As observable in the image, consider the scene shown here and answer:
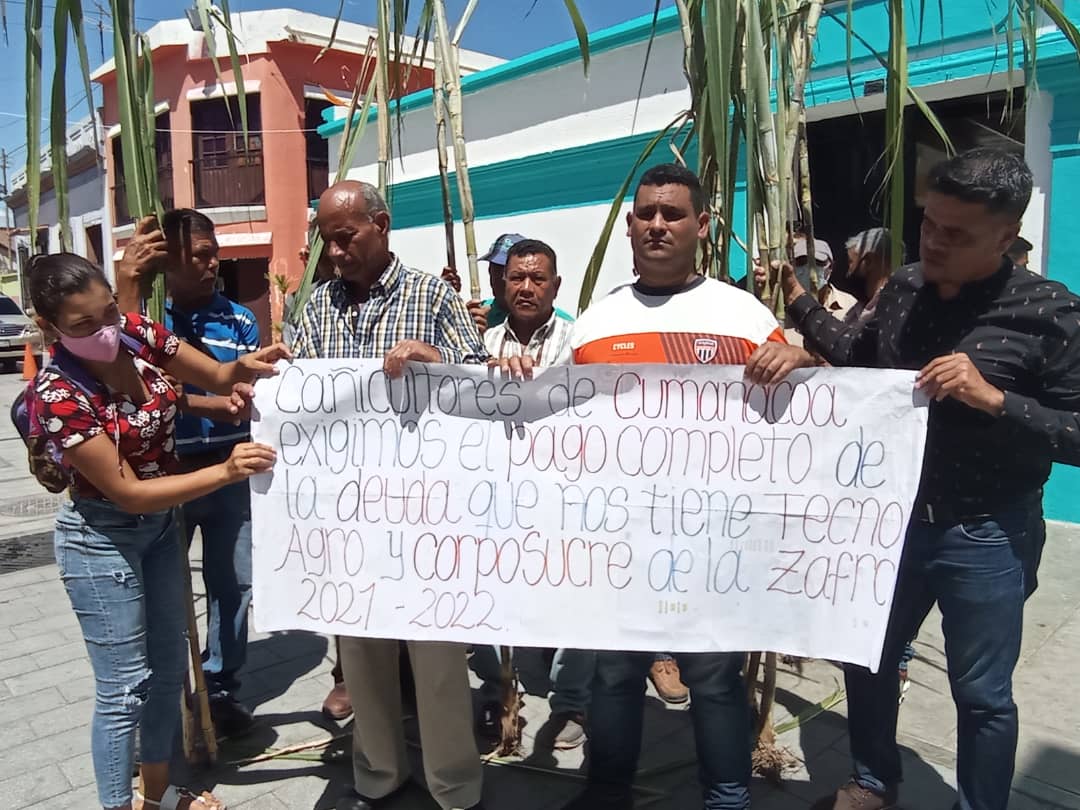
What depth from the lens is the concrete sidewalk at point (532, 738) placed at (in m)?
2.60

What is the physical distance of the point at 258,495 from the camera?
7.59 ft

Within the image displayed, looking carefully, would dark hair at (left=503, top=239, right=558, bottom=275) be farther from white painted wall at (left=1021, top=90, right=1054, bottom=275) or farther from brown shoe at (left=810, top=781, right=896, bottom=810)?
white painted wall at (left=1021, top=90, right=1054, bottom=275)

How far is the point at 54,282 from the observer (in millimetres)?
1944

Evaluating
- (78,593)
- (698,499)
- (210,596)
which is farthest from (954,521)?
(210,596)

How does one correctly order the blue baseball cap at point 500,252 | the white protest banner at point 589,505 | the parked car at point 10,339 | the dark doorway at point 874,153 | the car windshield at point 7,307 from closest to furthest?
the white protest banner at point 589,505 → the blue baseball cap at point 500,252 → the dark doorway at point 874,153 → the parked car at point 10,339 → the car windshield at point 7,307

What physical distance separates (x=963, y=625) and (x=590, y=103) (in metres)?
6.56

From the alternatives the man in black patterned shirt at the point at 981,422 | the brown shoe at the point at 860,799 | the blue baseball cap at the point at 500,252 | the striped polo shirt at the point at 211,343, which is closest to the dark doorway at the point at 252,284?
the blue baseball cap at the point at 500,252

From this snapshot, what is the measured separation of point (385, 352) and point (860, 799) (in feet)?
6.21

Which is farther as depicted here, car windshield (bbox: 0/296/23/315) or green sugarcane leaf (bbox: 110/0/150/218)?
car windshield (bbox: 0/296/23/315)

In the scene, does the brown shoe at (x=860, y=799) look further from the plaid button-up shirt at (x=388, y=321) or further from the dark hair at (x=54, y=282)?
the dark hair at (x=54, y=282)

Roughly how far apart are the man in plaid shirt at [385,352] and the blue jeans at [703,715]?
0.41 metres

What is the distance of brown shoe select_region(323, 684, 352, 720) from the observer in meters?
3.14

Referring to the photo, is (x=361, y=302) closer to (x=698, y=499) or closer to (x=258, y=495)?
(x=258, y=495)

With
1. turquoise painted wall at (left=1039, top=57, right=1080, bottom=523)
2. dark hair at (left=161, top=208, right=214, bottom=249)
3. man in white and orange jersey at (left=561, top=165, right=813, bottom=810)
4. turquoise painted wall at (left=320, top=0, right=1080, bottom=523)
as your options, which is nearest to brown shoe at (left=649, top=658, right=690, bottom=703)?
man in white and orange jersey at (left=561, top=165, right=813, bottom=810)
